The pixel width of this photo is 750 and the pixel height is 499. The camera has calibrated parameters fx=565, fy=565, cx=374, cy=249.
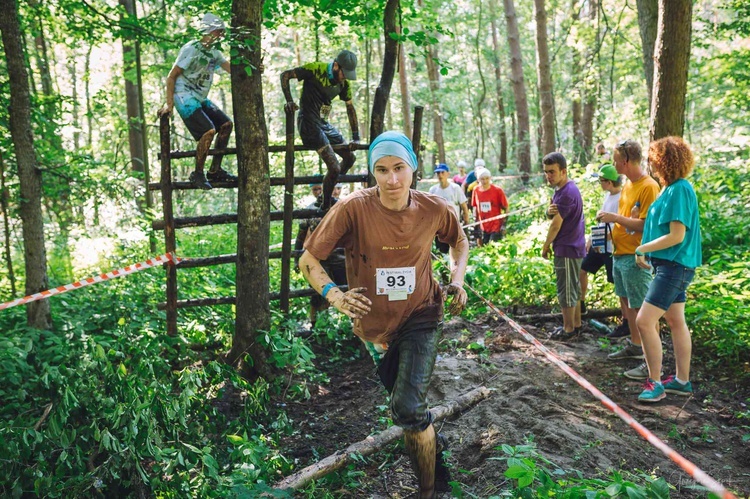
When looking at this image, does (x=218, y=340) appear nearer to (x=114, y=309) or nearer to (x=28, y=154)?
(x=114, y=309)

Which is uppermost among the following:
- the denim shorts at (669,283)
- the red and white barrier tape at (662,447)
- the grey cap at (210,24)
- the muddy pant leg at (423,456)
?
the grey cap at (210,24)

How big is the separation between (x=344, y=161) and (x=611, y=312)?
13.4 ft

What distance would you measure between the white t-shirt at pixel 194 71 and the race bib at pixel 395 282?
13.2 ft

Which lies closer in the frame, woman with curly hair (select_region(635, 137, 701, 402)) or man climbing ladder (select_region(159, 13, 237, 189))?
woman with curly hair (select_region(635, 137, 701, 402))

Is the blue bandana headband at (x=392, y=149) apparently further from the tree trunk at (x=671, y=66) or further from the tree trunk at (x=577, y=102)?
the tree trunk at (x=577, y=102)

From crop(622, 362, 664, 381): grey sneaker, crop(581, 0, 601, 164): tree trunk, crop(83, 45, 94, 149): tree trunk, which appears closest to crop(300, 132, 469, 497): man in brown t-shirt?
crop(622, 362, 664, 381): grey sneaker

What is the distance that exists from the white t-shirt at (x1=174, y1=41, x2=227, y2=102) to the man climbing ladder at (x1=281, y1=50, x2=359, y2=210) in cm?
83

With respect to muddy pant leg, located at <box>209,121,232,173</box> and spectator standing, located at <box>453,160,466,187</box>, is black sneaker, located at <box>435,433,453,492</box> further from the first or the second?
spectator standing, located at <box>453,160,466,187</box>

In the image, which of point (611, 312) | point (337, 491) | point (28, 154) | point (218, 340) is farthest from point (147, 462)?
point (611, 312)

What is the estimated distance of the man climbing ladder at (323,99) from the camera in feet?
22.0

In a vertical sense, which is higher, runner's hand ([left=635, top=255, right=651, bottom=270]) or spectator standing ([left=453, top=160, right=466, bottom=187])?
spectator standing ([left=453, top=160, right=466, bottom=187])

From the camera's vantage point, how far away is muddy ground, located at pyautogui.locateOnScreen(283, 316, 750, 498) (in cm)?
386

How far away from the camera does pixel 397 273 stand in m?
3.47

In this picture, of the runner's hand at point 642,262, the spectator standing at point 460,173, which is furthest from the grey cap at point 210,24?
the spectator standing at point 460,173
